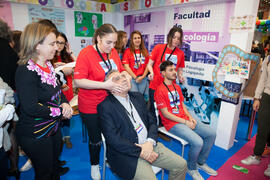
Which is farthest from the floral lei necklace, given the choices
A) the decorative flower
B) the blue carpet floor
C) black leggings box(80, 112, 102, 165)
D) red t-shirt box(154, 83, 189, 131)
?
the blue carpet floor

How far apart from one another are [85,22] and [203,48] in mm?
2959

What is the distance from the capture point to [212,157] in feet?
9.48

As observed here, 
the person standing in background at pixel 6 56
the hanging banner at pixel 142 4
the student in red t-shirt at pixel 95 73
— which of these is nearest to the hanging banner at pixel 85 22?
the hanging banner at pixel 142 4

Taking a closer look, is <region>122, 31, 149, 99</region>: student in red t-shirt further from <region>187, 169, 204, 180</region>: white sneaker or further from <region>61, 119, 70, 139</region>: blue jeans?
<region>187, 169, 204, 180</region>: white sneaker

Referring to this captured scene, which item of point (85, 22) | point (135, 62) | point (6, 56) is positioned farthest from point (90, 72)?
point (85, 22)

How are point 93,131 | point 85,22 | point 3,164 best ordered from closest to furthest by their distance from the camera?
point 3,164 → point 93,131 → point 85,22

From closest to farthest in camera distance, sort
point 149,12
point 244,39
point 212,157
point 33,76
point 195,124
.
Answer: point 33,76
point 195,124
point 244,39
point 212,157
point 149,12

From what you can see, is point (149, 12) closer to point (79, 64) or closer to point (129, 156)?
point (79, 64)

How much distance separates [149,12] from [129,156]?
348 centimetres

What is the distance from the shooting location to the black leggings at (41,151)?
139 cm

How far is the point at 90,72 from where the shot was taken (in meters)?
1.89

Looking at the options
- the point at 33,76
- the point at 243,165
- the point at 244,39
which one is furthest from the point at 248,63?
the point at 33,76

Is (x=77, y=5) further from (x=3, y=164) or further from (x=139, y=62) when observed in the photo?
(x=3, y=164)

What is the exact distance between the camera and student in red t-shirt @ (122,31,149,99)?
11.5 feet
